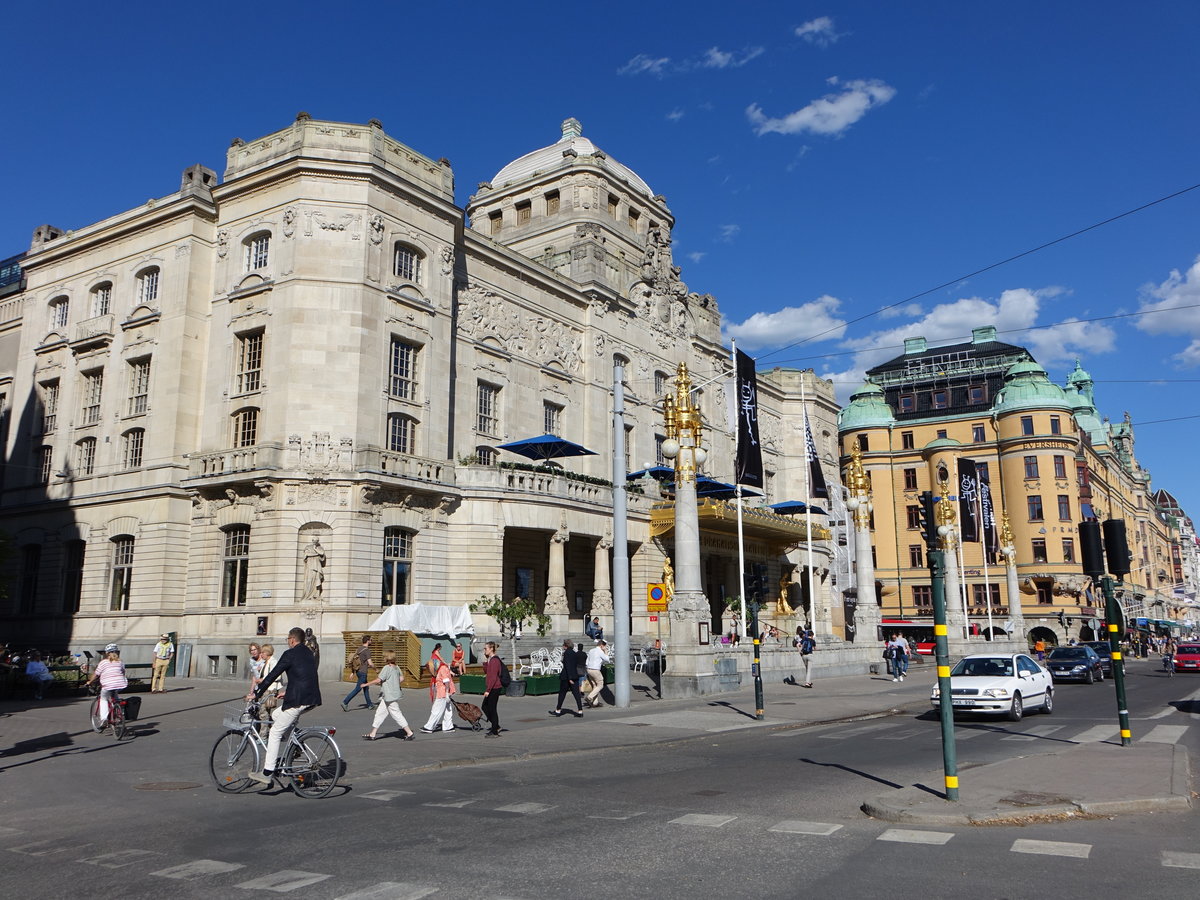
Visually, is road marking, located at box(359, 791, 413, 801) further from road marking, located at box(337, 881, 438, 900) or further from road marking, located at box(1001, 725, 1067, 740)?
road marking, located at box(1001, 725, 1067, 740)

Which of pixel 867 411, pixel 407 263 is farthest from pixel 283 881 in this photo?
pixel 867 411

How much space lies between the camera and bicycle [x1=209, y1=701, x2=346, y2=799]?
11.3m

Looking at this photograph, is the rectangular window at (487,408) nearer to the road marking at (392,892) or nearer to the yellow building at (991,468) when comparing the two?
the yellow building at (991,468)

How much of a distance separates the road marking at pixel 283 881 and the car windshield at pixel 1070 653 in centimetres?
3710

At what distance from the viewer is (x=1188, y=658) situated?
46844mm

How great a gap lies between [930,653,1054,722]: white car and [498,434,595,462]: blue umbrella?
1906 cm

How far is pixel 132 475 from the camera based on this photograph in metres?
36.4

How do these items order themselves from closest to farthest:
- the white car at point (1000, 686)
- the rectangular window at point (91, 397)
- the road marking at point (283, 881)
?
the road marking at point (283, 881) → the white car at point (1000, 686) → the rectangular window at point (91, 397)

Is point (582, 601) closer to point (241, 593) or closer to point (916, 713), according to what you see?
point (241, 593)

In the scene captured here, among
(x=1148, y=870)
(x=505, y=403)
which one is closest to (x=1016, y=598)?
(x=505, y=403)

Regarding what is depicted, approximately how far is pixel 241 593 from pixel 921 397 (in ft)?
230

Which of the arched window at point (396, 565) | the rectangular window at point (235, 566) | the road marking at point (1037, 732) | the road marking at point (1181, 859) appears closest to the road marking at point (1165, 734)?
the road marking at point (1037, 732)

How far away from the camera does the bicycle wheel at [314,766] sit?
11.3 m

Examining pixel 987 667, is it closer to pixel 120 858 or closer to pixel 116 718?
pixel 116 718
